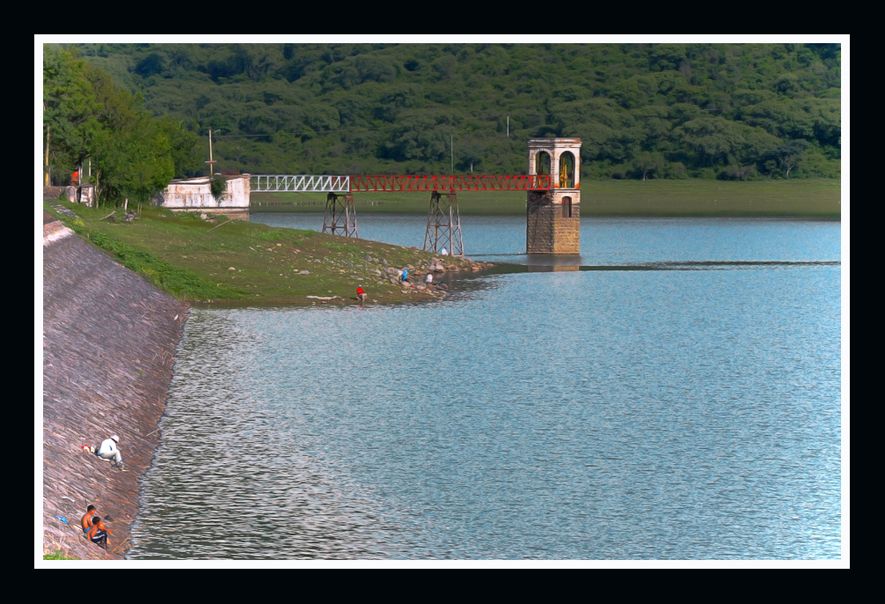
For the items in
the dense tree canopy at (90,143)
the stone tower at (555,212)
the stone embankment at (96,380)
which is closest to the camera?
the stone embankment at (96,380)

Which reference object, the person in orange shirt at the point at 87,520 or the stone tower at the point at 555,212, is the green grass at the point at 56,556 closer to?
the person in orange shirt at the point at 87,520

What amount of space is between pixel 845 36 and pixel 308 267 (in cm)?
6234

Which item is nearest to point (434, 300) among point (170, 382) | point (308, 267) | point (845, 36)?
point (308, 267)

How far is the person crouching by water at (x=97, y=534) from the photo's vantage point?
1198 inches

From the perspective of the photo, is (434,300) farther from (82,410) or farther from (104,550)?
(104,550)

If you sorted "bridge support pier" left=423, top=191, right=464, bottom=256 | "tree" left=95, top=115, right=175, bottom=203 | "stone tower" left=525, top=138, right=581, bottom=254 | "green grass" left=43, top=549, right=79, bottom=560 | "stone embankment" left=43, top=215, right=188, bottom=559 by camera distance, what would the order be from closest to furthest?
"green grass" left=43, top=549, right=79, bottom=560, "stone embankment" left=43, top=215, right=188, bottom=559, "tree" left=95, top=115, right=175, bottom=203, "bridge support pier" left=423, top=191, right=464, bottom=256, "stone tower" left=525, top=138, right=581, bottom=254

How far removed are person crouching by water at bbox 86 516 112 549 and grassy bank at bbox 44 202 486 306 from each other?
145ft

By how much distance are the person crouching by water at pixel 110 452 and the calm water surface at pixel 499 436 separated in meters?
0.95

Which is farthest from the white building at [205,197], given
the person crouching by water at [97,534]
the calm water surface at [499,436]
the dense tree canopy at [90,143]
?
the person crouching by water at [97,534]

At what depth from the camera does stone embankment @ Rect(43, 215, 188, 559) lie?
107ft

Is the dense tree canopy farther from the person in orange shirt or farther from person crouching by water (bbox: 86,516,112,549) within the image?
person crouching by water (bbox: 86,516,112,549)

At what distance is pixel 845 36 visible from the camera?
27156 mm

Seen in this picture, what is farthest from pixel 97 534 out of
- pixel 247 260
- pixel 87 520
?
pixel 247 260

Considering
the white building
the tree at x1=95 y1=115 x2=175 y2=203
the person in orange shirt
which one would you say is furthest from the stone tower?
the person in orange shirt
